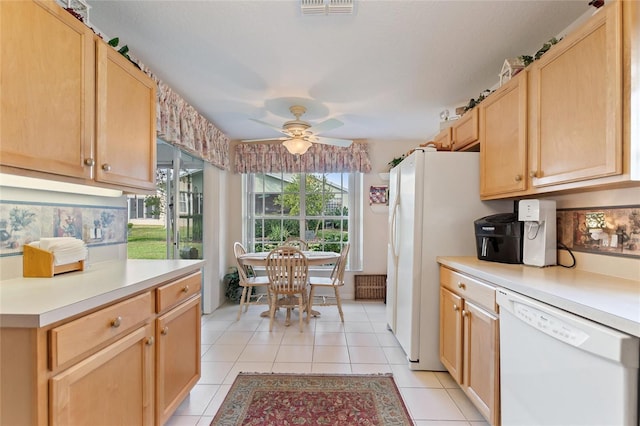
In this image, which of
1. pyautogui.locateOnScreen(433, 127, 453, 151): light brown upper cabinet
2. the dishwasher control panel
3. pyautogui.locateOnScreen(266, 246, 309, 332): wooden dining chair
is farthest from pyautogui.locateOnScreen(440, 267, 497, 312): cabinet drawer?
pyautogui.locateOnScreen(266, 246, 309, 332): wooden dining chair

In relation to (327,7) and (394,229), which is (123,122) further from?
(394,229)

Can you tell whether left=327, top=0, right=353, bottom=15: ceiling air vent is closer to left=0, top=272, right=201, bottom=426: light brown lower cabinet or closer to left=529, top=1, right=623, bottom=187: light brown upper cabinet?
left=529, top=1, right=623, bottom=187: light brown upper cabinet

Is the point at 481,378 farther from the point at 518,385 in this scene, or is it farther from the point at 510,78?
the point at 510,78

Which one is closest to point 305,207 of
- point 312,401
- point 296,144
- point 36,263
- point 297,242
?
point 297,242

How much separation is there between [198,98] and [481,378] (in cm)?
319

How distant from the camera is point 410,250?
244cm

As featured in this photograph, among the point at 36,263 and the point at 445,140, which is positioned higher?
the point at 445,140

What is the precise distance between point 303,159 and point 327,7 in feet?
9.26

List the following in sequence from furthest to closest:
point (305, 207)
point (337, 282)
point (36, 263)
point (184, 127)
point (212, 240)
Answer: point (305, 207) → point (212, 240) → point (337, 282) → point (184, 127) → point (36, 263)

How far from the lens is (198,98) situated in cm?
292

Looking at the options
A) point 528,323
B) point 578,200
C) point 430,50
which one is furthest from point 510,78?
point 528,323

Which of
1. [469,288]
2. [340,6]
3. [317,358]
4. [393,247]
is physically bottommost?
[317,358]

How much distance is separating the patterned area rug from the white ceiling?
2382 millimetres

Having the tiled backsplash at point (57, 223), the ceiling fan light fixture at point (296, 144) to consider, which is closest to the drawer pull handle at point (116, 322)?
the tiled backsplash at point (57, 223)
